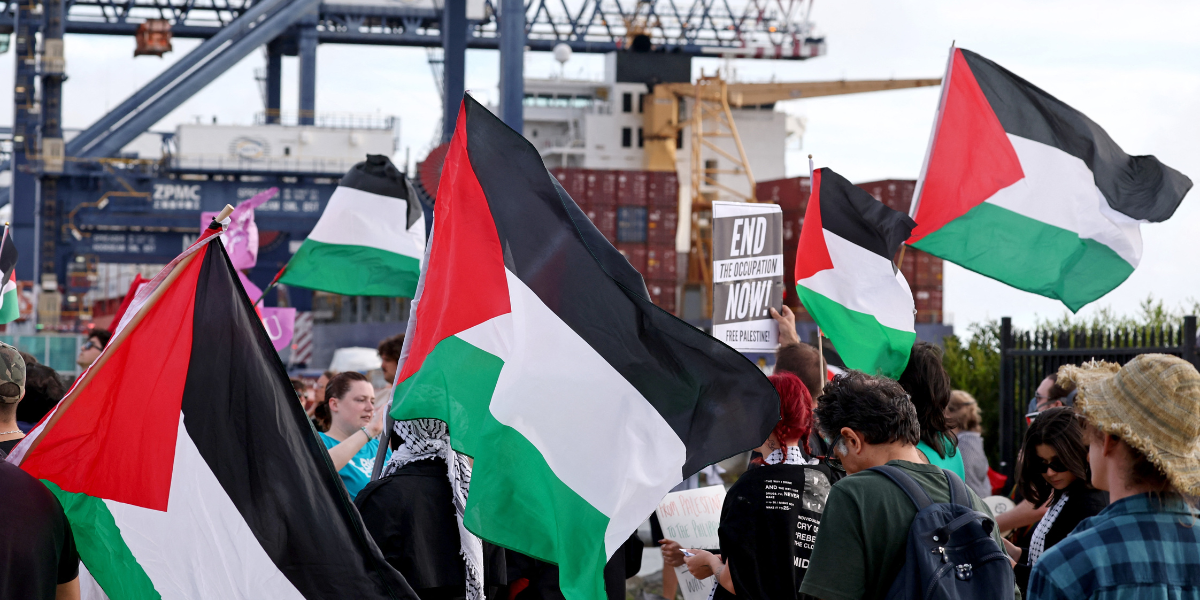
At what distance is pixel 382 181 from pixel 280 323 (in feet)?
12.2

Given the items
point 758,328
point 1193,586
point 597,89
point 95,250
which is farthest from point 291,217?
point 1193,586

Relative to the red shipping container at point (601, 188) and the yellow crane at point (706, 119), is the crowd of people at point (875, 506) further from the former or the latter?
the yellow crane at point (706, 119)

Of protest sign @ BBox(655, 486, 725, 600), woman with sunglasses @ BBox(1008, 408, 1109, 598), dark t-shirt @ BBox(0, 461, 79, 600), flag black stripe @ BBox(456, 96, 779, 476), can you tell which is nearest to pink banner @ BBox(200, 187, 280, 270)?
protest sign @ BBox(655, 486, 725, 600)

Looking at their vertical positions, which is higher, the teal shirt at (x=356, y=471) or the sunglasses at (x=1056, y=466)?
the sunglasses at (x=1056, y=466)

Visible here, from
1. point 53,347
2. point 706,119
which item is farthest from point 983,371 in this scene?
point 706,119

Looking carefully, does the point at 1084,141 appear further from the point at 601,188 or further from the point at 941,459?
the point at 601,188

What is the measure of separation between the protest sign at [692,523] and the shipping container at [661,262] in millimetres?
35370

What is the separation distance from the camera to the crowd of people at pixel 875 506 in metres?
2.19

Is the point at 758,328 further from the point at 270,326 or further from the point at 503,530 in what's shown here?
the point at 270,326

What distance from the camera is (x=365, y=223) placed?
6.51m

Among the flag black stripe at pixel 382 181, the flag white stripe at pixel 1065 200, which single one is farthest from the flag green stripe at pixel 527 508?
the flag black stripe at pixel 382 181

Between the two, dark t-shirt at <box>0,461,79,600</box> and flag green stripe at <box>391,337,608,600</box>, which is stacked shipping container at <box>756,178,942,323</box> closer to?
flag green stripe at <box>391,337,608,600</box>

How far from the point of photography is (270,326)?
31.6 ft

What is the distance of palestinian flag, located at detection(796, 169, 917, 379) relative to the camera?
5117mm
